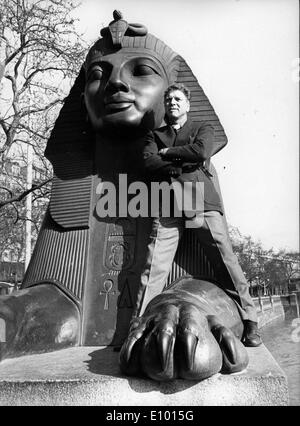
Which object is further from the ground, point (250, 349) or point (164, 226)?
point (164, 226)

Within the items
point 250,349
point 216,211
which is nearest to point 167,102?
point 216,211

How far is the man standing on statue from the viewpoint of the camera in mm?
2795

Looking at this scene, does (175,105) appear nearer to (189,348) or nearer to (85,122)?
(85,122)

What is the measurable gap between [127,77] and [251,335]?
73.5 inches

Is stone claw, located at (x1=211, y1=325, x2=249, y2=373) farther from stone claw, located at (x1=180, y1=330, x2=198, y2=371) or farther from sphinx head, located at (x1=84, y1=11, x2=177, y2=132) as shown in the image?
sphinx head, located at (x1=84, y1=11, x2=177, y2=132)

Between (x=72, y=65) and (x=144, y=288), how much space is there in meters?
9.04

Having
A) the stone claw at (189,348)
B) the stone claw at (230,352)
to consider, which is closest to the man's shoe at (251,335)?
the stone claw at (230,352)

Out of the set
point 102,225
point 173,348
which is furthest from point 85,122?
point 173,348

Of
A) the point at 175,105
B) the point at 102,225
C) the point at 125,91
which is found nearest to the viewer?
the point at 175,105

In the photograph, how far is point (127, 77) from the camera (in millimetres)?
3316

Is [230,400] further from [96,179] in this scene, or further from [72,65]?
[72,65]

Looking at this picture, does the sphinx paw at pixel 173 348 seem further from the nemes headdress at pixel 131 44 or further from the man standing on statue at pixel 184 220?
the nemes headdress at pixel 131 44

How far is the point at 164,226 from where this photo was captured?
2.91 m

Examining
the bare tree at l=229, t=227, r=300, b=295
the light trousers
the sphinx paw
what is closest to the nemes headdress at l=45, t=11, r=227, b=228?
the light trousers
